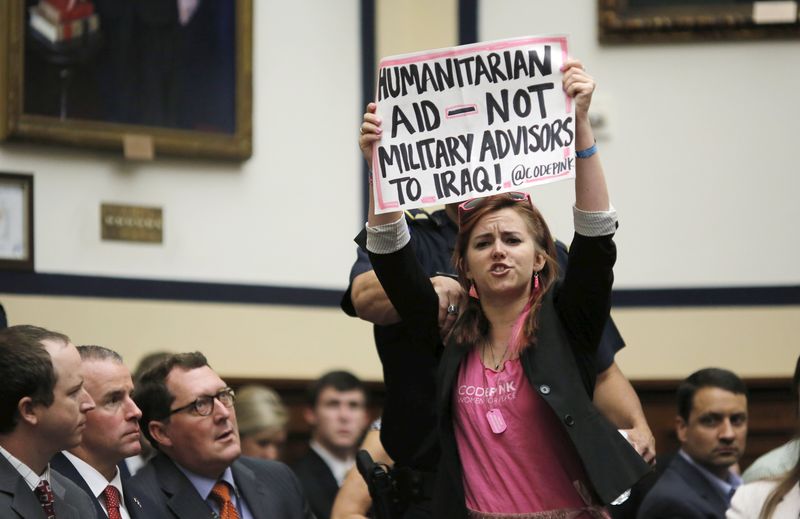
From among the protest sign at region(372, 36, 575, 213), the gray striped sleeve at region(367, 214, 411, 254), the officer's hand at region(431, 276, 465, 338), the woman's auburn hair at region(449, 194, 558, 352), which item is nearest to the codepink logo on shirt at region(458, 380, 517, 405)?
the woman's auburn hair at region(449, 194, 558, 352)

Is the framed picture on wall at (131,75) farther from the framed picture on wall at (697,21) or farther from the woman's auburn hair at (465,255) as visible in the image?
the woman's auburn hair at (465,255)

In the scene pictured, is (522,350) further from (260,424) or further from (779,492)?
(260,424)

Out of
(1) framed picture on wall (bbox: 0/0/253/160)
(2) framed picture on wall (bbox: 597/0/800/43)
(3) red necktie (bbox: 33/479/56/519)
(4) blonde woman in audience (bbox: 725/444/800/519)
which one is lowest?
(4) blonde woman in audience (bbox: 725/444/800/519)

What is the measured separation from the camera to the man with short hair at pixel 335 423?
7.50 metres

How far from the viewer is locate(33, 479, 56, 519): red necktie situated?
3970mm

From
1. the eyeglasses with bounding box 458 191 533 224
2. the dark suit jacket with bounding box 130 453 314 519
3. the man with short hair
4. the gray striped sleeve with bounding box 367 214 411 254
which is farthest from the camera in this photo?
the man with short hair

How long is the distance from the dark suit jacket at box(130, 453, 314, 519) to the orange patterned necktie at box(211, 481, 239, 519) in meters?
0.05

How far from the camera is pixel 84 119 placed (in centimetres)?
786

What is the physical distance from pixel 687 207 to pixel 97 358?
465cm

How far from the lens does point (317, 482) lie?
7.25m

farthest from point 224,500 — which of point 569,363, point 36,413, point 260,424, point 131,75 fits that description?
point 131,75

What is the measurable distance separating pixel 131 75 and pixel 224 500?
11.7 feet

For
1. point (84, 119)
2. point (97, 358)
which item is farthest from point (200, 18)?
point (97, 358)

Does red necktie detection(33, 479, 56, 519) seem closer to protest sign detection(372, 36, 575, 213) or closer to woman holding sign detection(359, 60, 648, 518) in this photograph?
woman holding sign detection(359, 60, 648, 518)
